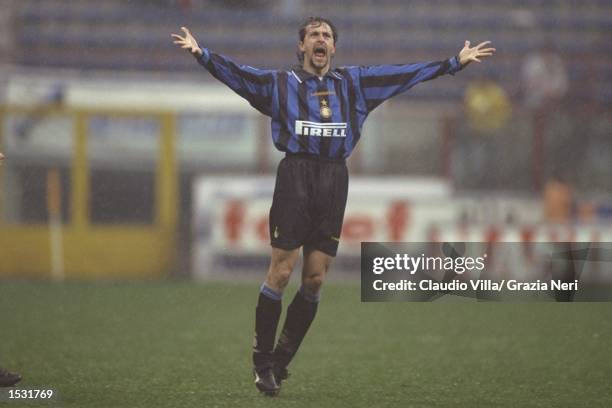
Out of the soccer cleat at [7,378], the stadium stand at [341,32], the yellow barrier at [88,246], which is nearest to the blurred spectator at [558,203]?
the yellow barrier at [88,246]

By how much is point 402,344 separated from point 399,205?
5299 mm

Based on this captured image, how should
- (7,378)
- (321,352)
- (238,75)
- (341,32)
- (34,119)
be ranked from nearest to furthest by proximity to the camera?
(7,378) → (238,75) → (321,352) → (34,119) → (341,32)

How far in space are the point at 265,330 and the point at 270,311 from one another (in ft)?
0.30

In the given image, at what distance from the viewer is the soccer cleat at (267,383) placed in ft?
18.9

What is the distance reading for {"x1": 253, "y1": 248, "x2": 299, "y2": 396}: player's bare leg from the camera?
5.82 meters

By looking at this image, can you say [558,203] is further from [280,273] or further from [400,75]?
[280,273]

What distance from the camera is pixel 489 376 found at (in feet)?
21.4

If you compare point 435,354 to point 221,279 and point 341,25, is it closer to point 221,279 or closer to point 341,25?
point 221,279

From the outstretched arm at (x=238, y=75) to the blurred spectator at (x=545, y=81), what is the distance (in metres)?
10.8

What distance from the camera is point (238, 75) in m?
5.79

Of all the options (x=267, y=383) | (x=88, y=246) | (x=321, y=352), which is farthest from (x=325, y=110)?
(x=88, y=246)

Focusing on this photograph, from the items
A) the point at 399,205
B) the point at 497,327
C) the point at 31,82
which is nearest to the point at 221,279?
the point at 399,205

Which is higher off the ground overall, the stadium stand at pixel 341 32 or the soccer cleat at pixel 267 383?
the stadium stand at pixel 341 32

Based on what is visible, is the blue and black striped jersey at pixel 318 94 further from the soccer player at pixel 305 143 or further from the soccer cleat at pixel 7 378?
the soccer cleat at pixel 7 378
